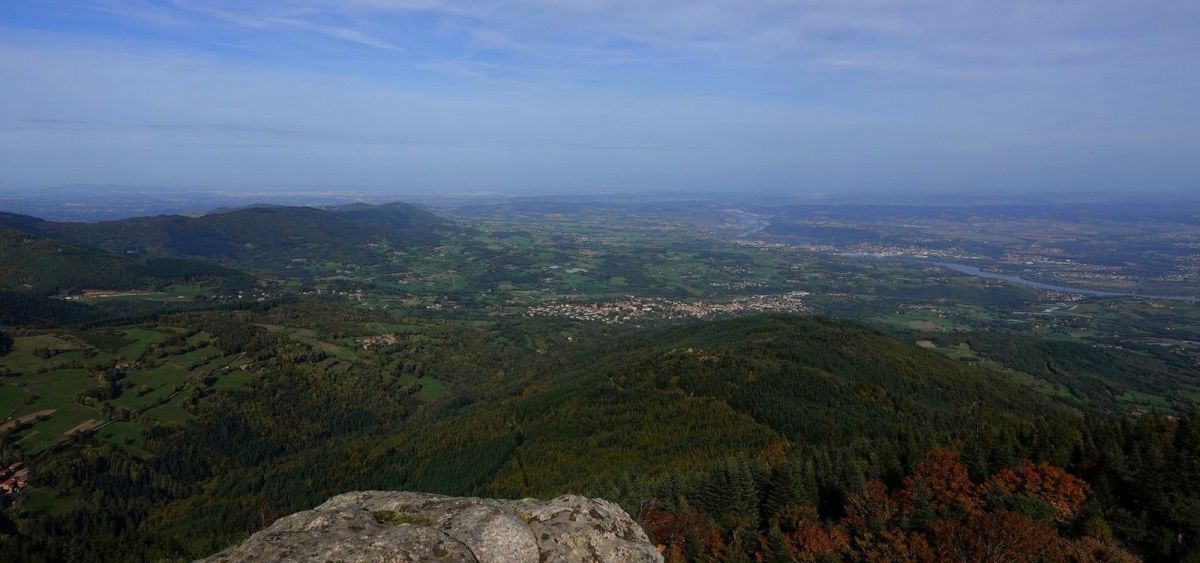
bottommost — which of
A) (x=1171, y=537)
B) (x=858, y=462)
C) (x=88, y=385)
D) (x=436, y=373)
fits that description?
(x=436, y=373)

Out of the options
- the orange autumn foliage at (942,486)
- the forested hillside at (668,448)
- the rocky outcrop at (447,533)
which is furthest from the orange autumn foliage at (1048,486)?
the rocky outcrop at (447,533)

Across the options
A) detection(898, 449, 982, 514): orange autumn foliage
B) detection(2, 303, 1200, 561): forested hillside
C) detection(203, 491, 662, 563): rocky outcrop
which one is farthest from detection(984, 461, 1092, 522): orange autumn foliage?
detection(203, 491, 662, 563): rocky outcrop

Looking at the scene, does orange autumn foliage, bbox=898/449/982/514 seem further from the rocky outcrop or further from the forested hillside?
the rocky outcrop

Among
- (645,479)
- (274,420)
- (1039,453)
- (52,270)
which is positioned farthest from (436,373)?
(52,270)

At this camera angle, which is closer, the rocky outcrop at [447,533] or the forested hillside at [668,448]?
the rocky outcrop at [447,533]

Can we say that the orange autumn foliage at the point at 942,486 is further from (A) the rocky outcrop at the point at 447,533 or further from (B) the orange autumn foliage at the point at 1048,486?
(A) the rocky outcrop at the point at 447,533

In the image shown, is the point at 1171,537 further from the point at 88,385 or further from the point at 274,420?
the point at 88,385

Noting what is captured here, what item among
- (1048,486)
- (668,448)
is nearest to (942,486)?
(1048,486)

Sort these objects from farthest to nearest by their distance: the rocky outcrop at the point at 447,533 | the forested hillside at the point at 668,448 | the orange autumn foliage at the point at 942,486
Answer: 1. the orange autumn foliage at the point at 942,486
2. the forested hillside at the point at 668,448
3. the rocky outcrop at the point at 447,533
